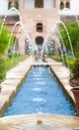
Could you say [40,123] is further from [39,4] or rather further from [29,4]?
[39,4]

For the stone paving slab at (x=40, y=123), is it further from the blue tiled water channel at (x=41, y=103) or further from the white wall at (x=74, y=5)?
the white wall at (x=74, y=5)

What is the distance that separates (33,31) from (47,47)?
227cm

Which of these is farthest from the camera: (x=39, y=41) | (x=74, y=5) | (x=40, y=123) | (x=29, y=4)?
(x=74, y=5)

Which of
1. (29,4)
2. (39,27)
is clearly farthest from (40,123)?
(29,4)

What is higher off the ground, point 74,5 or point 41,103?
point 74,5

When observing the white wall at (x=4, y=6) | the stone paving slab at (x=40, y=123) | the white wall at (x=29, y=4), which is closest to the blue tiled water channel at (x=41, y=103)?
the stone paving slab at (x=40, y=123)

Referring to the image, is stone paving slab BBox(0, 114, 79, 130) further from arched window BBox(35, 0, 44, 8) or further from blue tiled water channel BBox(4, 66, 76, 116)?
arched window BBox(35, 0, 44, 8)

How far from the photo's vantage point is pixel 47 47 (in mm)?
36938

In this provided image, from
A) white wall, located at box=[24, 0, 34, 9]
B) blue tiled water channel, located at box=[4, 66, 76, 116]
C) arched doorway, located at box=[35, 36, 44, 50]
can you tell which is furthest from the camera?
white wall, located at box=[24, 0, 34, 9]

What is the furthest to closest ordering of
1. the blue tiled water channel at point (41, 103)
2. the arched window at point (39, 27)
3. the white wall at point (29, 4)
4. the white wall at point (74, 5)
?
the white wall at point (74, 5), the white wall at point (29, 4), the arched window at point (39, 27), the blue tiled water channel at point (41, 103)

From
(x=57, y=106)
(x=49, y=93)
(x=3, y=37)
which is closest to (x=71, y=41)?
(x=3, y=37)

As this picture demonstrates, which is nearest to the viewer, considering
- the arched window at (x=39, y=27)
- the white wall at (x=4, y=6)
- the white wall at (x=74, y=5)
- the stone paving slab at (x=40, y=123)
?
the stone paving slab at (x=40, y=123)

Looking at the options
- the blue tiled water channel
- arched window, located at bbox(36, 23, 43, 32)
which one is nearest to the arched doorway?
arched window, located at bbox(36, 23, 43, 32)

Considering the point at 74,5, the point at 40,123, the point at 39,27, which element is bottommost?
the point at 40,123
